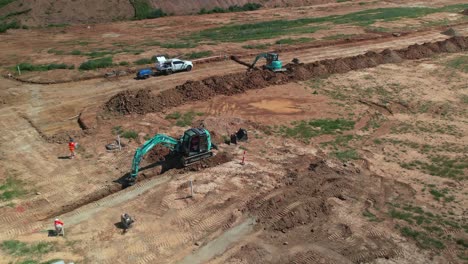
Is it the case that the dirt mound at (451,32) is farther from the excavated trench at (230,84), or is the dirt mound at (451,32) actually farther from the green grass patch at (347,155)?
the green grass patch at (347,155)

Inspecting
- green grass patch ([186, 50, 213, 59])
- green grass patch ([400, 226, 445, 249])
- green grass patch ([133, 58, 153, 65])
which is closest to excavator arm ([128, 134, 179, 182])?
green grass patch ([400, 226, 445, 249])

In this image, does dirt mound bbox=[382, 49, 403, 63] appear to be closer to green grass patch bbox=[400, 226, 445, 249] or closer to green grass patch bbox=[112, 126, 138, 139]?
green grass patch bbox=[400, 226, 445, 249]

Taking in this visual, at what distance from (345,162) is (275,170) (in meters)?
4.81

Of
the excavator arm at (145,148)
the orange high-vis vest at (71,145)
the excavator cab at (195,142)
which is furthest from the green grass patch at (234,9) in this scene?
the excavator arm at (145,148)

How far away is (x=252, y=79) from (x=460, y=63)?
2478 cm

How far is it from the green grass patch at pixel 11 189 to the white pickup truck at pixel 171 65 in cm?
2127

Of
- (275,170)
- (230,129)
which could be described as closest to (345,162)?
(275,170)

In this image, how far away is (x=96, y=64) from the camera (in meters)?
45.5

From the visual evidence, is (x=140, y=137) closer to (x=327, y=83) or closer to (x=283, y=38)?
(x=327, y=83)

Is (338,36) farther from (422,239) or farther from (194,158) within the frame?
(422,239)

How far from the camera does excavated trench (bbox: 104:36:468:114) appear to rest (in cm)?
3466

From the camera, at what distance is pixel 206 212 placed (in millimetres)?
22625

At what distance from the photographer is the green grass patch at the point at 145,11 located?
2721 inches

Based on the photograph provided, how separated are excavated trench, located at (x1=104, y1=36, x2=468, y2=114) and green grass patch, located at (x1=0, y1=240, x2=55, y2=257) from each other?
15.6 m
